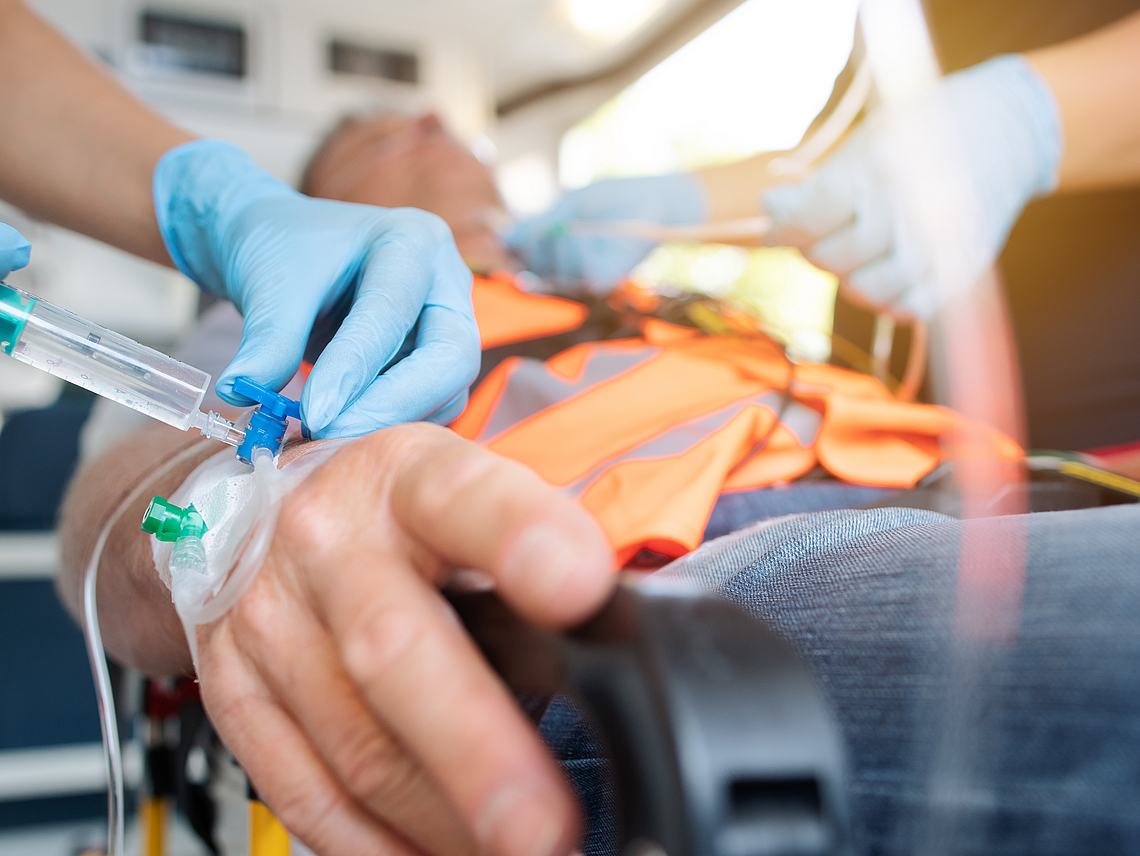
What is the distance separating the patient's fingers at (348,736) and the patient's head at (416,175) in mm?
1220

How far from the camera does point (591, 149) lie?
12.1ft

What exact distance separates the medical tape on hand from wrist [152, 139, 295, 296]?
1.09 ft

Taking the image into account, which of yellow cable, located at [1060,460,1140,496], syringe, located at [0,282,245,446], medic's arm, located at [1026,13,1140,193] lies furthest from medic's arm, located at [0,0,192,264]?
medic's arm, located at [1026,13,1140,193]

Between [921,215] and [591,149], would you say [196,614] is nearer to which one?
[921,215]

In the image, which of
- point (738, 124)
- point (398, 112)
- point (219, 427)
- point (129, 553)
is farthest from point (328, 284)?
point (738, 124)

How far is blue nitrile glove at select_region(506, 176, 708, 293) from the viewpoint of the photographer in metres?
1.48

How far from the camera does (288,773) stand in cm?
35

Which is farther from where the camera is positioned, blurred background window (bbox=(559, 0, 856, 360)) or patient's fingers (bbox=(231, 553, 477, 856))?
blurred background window (bbox=(559, 0, 856, 360))

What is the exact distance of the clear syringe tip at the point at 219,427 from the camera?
0.47 m

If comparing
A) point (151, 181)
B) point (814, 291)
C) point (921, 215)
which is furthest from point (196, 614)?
point (814, 291)

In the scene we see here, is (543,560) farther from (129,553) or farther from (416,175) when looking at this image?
(416,175)

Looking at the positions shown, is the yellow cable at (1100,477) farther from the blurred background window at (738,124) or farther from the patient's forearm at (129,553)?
the patient's forearm at (129,553)

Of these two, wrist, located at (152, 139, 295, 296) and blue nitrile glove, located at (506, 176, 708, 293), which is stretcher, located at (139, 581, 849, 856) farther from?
blue nitrile glove, located at (506, 176, 708, 293)

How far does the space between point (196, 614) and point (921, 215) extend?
0.98 m
